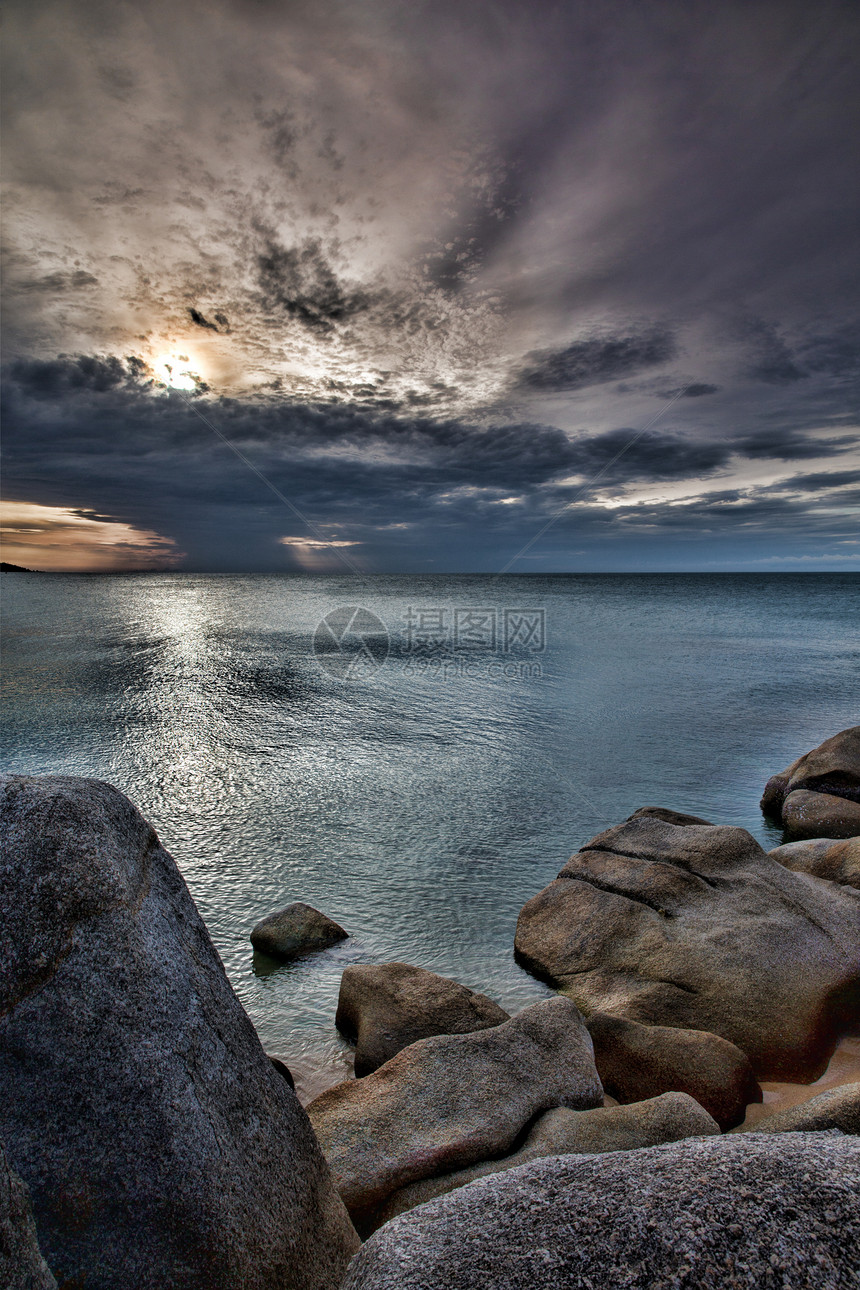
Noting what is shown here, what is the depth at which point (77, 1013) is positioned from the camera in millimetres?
2279

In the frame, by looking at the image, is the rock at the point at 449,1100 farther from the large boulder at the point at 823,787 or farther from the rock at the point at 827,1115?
the large boulder at the point at 823,787

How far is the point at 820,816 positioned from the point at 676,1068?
7767 millimetres

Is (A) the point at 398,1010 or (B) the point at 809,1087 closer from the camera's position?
(B) the point at 809,1087

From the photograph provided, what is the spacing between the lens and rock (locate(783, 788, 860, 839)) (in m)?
10.3

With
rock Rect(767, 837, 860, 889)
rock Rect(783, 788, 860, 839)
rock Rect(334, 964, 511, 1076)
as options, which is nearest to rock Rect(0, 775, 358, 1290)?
rock Rect(334, 964, 511, 1076)

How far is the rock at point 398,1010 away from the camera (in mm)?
5164

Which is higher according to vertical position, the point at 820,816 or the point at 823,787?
the point at 823,787

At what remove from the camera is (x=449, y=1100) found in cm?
392

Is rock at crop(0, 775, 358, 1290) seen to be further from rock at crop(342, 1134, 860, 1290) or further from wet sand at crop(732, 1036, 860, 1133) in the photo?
wet sand at crop(732, 1036, 860, 1133)

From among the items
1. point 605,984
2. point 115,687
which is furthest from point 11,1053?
point 115,687

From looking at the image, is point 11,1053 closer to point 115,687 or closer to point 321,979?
point 321,979

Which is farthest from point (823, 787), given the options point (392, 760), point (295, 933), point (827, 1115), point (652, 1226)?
point (652, 1226)

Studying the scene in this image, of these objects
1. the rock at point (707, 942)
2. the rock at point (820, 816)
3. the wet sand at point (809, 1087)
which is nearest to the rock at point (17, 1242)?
the wet sand at point (809, 1087)

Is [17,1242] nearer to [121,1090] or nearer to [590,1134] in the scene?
[121,1090]
